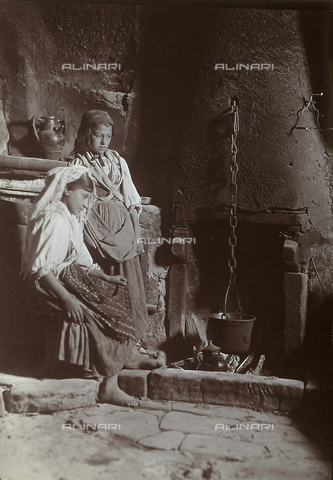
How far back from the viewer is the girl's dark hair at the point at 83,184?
3.26m

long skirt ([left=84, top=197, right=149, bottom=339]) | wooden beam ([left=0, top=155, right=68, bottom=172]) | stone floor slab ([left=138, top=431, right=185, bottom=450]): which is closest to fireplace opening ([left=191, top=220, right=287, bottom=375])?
long skirt ([left=84, top=197, right=149, bottom=339])

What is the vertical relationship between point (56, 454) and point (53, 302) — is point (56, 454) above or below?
below

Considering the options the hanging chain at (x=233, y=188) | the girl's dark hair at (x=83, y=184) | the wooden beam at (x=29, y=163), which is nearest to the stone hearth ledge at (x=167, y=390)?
the hanging chain at (x=233, y=188)

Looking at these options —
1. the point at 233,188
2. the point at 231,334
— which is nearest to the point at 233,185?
the point at 233,188

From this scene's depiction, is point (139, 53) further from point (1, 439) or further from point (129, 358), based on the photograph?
point (1, 439)

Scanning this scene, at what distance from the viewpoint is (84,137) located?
3410mm

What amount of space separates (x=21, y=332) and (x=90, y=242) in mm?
926

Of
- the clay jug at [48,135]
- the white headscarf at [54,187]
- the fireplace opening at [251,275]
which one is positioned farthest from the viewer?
the fireplace opening at [251,275]

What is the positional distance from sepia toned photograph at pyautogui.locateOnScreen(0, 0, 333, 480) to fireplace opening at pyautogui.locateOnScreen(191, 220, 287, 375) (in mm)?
12

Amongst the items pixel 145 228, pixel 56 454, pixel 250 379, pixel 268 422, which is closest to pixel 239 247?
pixel 145 228

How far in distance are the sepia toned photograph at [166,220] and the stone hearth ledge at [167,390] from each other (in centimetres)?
1

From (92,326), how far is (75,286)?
1.05ft

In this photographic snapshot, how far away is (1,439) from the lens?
9.53ft

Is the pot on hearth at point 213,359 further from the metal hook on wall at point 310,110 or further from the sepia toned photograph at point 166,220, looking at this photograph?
the metal hook on wall at point 310,110
